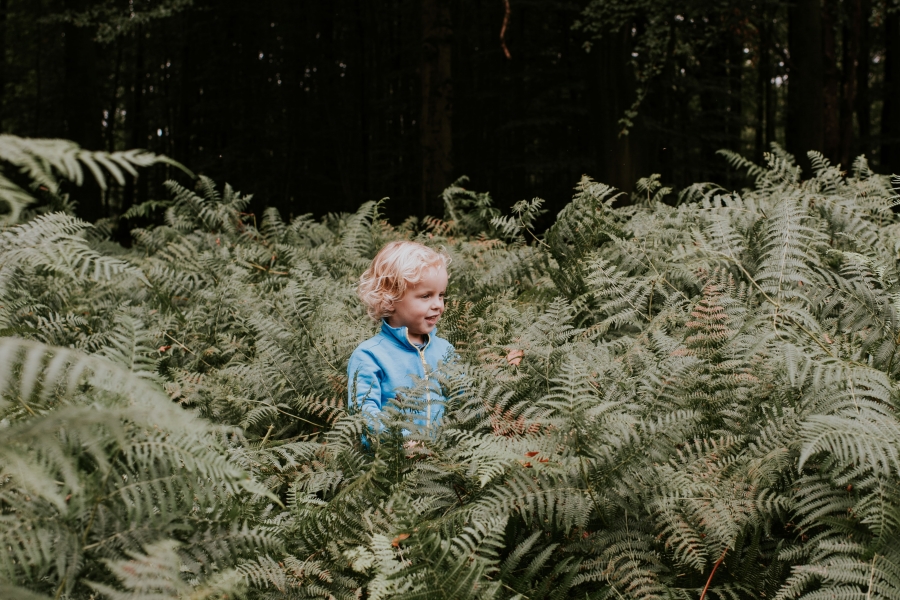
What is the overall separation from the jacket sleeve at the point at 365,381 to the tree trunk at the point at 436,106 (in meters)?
6.14

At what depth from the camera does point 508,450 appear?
213 cm

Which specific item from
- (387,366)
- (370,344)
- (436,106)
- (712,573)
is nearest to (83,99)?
(436,106)

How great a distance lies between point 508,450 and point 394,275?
4.48 feet

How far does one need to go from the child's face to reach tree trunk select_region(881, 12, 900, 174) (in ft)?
53.9

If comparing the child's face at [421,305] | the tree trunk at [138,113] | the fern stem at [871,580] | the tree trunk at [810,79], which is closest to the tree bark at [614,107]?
the tree trunk at [810,79]

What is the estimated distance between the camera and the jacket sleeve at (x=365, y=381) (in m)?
2.92

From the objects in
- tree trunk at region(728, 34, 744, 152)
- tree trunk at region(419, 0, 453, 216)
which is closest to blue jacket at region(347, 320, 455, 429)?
tree trunk at region(419, 0, 453, 216)

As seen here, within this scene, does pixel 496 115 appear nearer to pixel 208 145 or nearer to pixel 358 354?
pixel 208 145

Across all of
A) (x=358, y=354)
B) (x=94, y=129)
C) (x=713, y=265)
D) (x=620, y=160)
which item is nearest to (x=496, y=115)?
(x=620, y=160)

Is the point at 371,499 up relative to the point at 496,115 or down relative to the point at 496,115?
down

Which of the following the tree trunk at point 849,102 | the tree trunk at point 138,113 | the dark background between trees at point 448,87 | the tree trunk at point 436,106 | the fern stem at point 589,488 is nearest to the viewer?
the fern stem at point 589,488

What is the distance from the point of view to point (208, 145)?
67.8ft

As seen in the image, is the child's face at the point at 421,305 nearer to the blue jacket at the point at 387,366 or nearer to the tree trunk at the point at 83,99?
the blue jacket at the point at 387,366

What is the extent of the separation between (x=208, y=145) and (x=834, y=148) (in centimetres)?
1738
